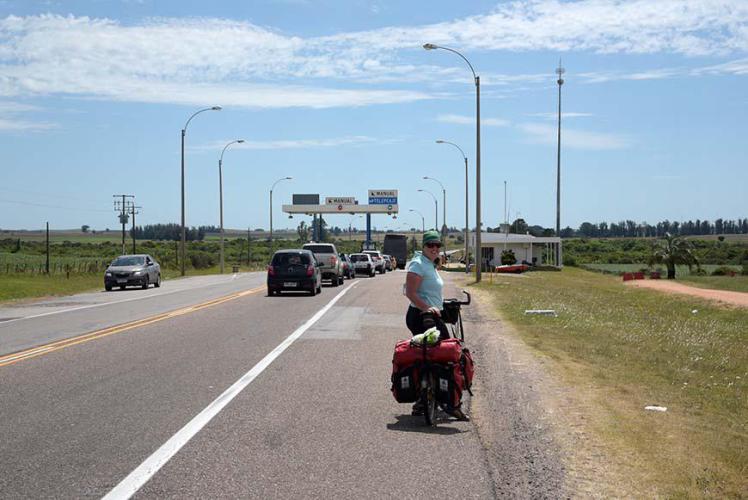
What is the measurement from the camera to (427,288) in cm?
929

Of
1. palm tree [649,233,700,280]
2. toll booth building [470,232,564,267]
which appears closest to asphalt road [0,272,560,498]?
palm tree [649,233,700,280]

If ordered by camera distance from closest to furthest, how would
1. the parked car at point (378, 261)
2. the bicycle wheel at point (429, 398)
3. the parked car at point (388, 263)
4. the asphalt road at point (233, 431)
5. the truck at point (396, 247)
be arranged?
the asphalt road at point (233, 431), the bicycle wheel at point (429, 398), the parked car at point (378, 261), the parked car at point (388, 263), the truck at point (396, 247)

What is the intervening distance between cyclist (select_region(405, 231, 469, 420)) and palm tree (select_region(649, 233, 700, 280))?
71552 millimetres

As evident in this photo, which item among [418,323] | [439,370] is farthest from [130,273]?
[439,370]

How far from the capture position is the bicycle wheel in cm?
877

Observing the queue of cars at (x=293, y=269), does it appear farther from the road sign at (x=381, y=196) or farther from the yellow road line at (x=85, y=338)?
the road sign at (x=381, y=196)

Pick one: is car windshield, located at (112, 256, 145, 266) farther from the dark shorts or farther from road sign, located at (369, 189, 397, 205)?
road sign, located at (369, 189, 397, 205)

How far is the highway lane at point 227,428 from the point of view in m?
6.67

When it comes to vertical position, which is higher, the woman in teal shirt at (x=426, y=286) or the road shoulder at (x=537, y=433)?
the woman in teal shirt at (x=426, y=286)

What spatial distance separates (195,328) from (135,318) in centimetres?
340

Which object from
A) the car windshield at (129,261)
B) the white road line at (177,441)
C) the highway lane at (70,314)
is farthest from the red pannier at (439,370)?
the car windshield at (129,261)

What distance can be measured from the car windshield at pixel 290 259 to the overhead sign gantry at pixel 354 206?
227ft

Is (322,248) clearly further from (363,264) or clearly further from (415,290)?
(415,290)

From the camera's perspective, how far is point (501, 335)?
60.9 feet
